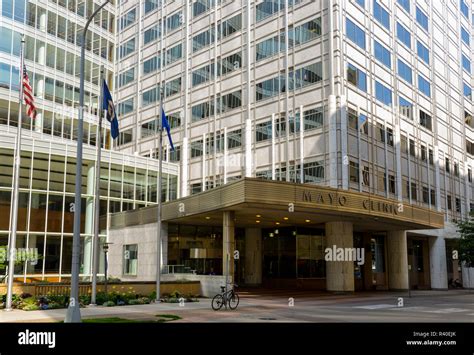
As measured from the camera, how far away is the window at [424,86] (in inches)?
2183

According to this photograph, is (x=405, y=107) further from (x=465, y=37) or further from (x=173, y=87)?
(x=465, y=37)

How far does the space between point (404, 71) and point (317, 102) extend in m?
15.0

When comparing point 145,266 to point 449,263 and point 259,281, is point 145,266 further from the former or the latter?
point 449,263

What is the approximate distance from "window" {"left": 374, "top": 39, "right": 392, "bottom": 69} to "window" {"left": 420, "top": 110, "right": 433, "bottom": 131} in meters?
7.99

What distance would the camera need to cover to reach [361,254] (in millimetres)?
47250

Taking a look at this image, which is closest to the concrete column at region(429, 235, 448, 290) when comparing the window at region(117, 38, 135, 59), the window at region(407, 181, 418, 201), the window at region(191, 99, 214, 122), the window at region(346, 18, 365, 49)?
the window at region(407, 181, 418, 201)

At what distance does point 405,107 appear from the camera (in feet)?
169

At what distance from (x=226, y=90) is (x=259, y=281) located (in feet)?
56.5

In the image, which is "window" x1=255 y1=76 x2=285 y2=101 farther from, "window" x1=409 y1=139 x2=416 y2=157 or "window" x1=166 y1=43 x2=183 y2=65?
"window" x1=409 y1=139 x2=416 y2=157

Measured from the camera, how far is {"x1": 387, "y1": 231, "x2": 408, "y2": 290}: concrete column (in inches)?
1841

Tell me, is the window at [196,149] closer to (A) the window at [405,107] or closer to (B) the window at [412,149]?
(A) the window at [405,107]

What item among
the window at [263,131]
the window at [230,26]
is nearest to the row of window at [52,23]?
the window at [230,26]

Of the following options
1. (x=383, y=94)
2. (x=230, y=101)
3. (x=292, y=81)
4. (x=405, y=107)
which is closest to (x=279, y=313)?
(x=292, y=81)
